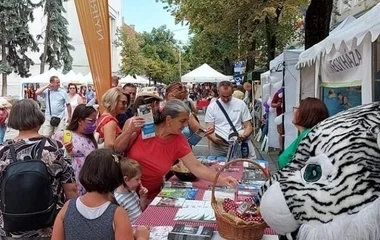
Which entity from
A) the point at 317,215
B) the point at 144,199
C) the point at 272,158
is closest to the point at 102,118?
the point at 144,199

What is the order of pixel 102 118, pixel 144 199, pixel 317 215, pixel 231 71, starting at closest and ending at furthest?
pixel 317 215 < pixel 144 199 < pixel 102 118 < pixel 231 71

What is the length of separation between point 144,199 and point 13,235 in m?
1.02

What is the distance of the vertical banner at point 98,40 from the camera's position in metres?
5.96

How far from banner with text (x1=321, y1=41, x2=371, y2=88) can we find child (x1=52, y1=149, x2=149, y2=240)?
2.99m

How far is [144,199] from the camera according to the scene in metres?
3.50

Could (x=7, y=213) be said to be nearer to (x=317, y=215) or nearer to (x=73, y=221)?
(x=73, y=221)

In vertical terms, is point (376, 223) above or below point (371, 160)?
below

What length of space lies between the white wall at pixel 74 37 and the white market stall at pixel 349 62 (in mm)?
29102

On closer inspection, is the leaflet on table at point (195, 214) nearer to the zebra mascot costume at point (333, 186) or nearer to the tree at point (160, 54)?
the zebra mascot costume at point (333, 186)

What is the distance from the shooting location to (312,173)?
4.77 feet

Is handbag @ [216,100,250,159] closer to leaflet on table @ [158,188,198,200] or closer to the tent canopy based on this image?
the tent canopy

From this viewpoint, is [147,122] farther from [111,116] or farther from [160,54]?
[160,54]

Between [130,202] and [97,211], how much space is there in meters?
1.00

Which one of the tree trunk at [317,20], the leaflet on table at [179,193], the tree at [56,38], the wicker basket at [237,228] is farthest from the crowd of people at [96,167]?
the tree at [56,38]
